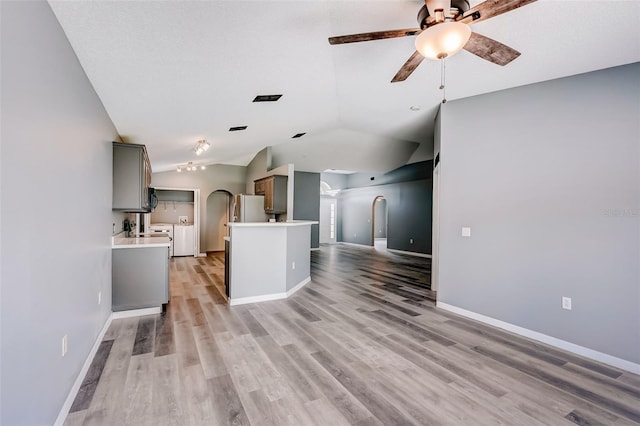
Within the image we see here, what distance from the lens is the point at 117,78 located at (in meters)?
2.48

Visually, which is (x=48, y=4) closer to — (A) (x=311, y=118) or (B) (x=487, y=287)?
(A) (x=311, y=118)

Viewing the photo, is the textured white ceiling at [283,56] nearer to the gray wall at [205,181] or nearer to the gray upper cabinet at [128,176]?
the gray upper cabinet at [128,176]

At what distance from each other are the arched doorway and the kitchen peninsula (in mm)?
5534

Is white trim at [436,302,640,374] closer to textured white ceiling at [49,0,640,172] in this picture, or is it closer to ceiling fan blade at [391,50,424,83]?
textured white ceiling at [49,0,640,172]

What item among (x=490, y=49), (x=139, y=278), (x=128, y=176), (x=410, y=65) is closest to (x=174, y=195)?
(x=128, y=176)

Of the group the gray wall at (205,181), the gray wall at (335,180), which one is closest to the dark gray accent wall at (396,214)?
the gray wall at (335,180)

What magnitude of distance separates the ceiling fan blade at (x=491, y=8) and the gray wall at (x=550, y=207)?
197cm

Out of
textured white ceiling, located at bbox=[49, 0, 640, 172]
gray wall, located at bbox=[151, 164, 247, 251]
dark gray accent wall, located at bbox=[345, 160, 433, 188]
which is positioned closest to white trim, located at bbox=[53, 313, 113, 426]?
textured white ceiling, located at bbox=[49, 0, 640, 172]

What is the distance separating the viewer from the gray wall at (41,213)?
1254mm

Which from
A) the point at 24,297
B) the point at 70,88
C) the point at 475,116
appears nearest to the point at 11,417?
the point at 24,297

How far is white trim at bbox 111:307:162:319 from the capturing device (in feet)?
12.0

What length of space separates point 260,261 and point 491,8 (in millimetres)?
3785

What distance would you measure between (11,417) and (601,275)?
427cm

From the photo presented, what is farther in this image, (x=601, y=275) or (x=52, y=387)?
(x=601, y=275)
